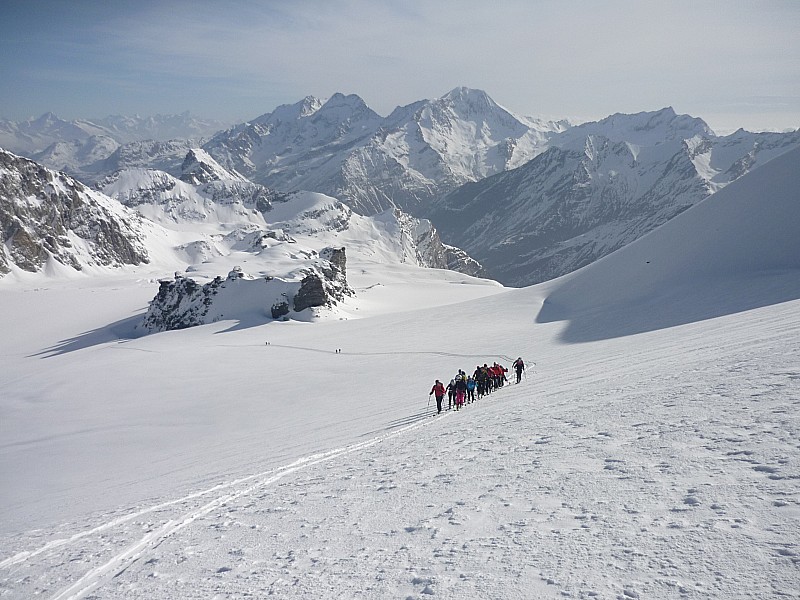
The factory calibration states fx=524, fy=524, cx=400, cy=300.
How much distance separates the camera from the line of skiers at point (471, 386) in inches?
763

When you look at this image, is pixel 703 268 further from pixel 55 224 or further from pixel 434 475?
pixel 55 224

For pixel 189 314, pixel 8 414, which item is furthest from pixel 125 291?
pixel 8 414

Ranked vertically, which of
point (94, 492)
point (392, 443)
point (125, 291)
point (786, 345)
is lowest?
point (94, 492)

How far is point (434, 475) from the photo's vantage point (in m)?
10.0

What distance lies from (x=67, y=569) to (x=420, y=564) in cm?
574

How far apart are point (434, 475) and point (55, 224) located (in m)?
179

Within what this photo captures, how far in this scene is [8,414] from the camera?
27.1 meters

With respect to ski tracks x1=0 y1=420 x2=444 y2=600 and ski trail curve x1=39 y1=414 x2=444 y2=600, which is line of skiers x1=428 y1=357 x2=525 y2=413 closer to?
ski trail curve x1=39 y1=414 x2=444 y2=600

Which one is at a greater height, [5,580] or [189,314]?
[189,314]

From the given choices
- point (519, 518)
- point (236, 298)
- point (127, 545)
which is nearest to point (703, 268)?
point (519, 518)

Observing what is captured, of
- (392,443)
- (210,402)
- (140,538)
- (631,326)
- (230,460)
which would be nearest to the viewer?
(140,538)

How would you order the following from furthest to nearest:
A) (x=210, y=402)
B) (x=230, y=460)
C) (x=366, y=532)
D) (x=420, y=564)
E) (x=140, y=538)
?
(x=210, y=402), (x=230, y=460), (x=140, y=538), (x=366, y=532), (x=420, y=564)

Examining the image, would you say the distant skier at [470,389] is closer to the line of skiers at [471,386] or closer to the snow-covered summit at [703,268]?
the line of skiers at [471,386]

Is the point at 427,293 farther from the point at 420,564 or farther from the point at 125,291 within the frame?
the point at 420,564
